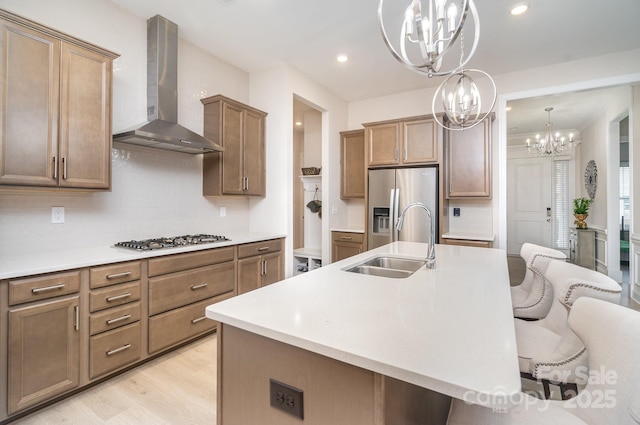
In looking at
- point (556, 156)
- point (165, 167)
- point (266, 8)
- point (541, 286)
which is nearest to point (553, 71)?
point (541, 286)

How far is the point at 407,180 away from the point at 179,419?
3367mm

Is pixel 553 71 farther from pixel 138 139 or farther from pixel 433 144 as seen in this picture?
pixel 138 139

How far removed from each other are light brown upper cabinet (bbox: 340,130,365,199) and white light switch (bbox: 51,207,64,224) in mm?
3387

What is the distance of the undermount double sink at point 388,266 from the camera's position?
6.48 feet

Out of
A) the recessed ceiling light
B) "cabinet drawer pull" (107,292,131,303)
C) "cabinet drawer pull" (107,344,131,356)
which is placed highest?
the recessed ceiling light

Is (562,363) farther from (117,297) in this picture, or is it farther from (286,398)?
(117,297)

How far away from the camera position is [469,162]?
154 inches

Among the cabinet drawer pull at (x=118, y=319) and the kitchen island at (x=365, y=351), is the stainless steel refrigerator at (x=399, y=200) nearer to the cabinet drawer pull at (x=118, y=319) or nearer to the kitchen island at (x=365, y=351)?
the kitchen island at (x=365, y=351)

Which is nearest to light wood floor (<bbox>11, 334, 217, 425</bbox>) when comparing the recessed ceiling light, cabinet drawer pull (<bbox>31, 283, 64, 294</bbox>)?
cabinet drawer pull (<bbox>31, 283, 64, 294</bbox>)

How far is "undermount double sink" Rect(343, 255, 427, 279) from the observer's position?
6.48 feet

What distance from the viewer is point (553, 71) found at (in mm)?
3674

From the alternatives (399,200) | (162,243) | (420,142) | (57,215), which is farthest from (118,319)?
(420,142)

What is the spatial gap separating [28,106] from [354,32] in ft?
8.83

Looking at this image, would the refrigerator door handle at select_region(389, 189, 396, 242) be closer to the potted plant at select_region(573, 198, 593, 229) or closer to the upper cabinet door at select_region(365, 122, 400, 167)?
the upper cabinet door at select_region(365, 122, 400, 167)
